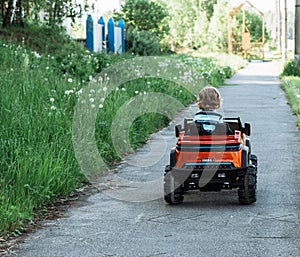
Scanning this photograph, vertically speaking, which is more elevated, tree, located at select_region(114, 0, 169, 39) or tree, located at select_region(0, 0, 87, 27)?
tree, located at select_region(114, 0, 169, 39)

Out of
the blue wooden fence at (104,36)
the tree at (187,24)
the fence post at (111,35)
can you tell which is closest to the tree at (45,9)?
the blue wooden fence at (104,36)

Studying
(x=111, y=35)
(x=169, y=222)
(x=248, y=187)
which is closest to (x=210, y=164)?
(x=248, y=187)

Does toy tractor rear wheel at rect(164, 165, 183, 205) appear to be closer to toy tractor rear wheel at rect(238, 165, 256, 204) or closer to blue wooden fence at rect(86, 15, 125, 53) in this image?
toy tractor rear wheel at rect(238, 165, 256, 204)

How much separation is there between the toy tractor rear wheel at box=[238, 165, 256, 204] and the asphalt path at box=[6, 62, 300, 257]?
3.0 inches

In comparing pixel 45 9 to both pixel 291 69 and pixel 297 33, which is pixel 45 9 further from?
pixel 291 69

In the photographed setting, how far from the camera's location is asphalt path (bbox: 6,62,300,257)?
568 centimetres

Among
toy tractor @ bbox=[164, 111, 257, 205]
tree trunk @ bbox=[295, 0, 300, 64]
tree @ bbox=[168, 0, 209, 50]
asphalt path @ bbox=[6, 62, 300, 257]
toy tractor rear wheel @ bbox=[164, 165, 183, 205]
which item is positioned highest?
tree @ bbox=[168, 0, 209, 50]

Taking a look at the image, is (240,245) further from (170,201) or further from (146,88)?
(146,88)

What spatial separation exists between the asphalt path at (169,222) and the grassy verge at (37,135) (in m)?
0.29

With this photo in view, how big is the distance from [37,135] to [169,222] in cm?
263

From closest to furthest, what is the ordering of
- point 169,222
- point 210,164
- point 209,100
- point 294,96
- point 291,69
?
point 169,222 < point 210,164 < point 209,100 < point 294,96 < point 291,69

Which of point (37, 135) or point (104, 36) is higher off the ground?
point (104, 36)

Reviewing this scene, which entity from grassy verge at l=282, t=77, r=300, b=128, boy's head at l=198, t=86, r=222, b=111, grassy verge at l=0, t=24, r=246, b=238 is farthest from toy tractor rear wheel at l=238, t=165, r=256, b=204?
grassy verge at l=282, t=77, r=300, b=128

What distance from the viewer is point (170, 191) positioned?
7086 mm
